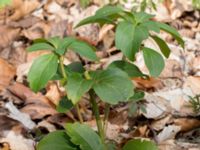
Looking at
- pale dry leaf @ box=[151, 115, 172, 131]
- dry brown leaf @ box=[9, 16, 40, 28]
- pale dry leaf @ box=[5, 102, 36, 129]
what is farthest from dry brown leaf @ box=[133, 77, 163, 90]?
dry brown leaf @ box=[9, 16, 40, 28]

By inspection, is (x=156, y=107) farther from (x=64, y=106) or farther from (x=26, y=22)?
(x=26, y=22)

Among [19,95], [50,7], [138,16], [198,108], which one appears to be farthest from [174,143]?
[50,7]

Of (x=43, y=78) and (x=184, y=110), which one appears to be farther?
(x=184, y=110)

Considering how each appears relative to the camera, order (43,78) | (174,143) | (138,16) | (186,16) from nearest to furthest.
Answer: (43,78), (138,16), (174,143), (186,16)

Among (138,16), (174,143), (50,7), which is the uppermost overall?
(138,16)

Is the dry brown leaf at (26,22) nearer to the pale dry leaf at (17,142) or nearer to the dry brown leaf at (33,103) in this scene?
the dry brown leaf at (33,103)

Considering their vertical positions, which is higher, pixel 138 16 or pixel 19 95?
pixel 138 16

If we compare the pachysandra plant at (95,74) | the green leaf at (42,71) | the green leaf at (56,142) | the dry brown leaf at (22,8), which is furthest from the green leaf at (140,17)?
the dry brown leaf at (22,8)

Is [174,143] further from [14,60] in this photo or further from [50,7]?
[50,7]
